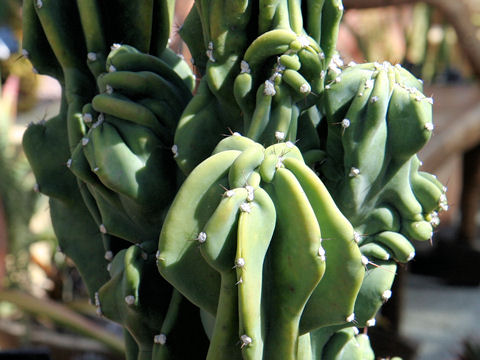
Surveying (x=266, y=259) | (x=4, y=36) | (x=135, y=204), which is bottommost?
(x=266, y=259)

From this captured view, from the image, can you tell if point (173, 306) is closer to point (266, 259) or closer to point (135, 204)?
point (135, 204)

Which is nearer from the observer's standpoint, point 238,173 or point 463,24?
point 238,173

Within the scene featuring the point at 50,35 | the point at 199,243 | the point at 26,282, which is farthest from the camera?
the point at 26,282

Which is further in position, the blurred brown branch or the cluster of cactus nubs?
the blurred brown branch

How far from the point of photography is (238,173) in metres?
1.08

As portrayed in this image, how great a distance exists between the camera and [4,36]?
8.34m

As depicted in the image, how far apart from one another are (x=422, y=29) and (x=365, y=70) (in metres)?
6.13

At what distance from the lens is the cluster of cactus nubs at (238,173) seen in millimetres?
1069

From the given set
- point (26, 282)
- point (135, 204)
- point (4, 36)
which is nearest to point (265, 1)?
point (135, 204)

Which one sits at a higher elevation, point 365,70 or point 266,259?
point 365,70

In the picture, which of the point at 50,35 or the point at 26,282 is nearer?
the point at 50,35

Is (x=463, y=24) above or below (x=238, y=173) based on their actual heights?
above

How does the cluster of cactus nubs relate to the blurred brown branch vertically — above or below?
below

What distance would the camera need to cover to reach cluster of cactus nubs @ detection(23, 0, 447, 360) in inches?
42.1
